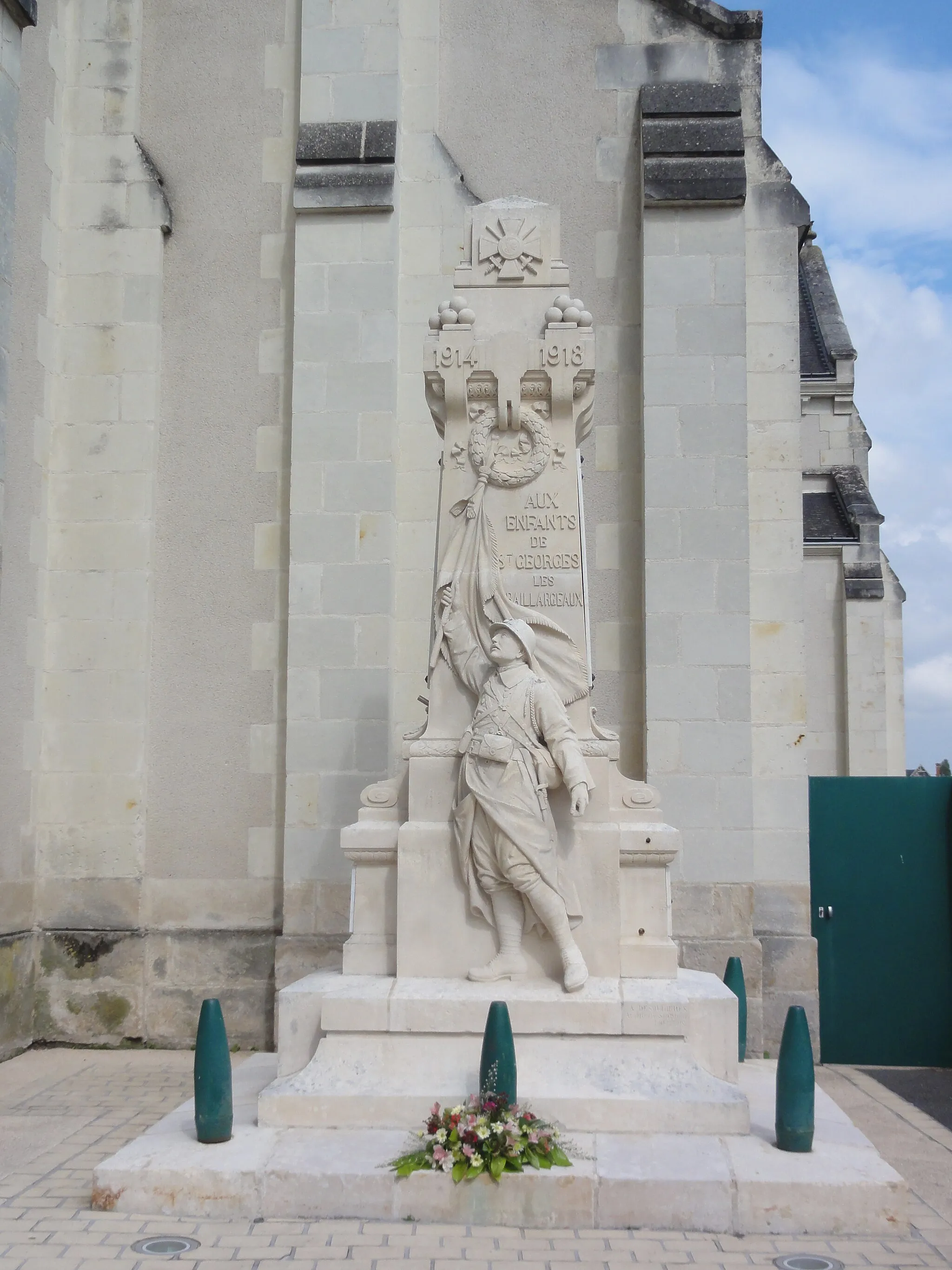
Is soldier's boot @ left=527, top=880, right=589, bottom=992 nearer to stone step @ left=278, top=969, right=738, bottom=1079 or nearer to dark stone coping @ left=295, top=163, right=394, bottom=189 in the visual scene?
stone step @ left=278, top=969, right=738, bottom=1079

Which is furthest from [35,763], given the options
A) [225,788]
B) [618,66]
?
[618,66]

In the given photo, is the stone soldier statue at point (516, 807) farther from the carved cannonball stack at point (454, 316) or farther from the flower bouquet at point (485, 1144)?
the carved cannonball stack at point (454, 316)

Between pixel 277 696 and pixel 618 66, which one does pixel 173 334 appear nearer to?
pixel 277 696

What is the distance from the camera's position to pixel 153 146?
31.8ft

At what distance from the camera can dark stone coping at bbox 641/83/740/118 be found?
913 cm

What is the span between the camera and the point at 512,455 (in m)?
6.68

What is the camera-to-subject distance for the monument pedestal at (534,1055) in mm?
5500

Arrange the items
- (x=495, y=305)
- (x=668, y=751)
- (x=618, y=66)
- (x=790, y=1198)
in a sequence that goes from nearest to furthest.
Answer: (x=790, y=1198)
(x=495, y=305)
(x=668, y=751)
(x=618, y=66)

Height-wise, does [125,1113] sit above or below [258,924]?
below

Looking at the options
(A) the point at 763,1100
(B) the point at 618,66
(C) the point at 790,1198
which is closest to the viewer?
(C) the point at 790,1198

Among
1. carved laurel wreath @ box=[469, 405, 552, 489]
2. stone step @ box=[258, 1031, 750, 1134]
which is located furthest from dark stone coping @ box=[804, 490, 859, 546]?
stone step @ box=[258, 1031, 750, 1134]

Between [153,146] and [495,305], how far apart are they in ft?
14.2

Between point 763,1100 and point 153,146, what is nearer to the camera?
point 763,1100

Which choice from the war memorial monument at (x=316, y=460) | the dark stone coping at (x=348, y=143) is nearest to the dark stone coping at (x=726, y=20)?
the war memorial monument at (x=316, y=460)
